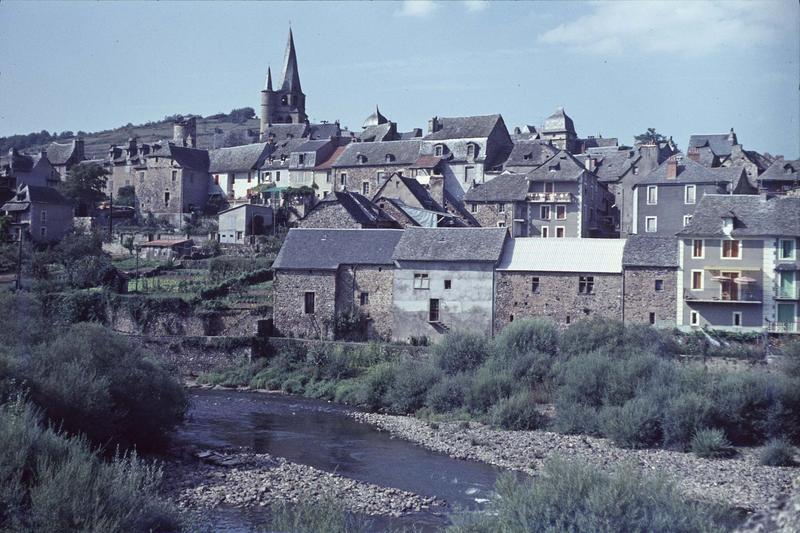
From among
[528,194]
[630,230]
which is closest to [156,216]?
[528,194]

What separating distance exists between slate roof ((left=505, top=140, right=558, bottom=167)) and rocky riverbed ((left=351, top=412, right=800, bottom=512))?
26290 mm

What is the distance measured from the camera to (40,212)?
49719mm

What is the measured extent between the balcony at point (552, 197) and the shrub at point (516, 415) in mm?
19432

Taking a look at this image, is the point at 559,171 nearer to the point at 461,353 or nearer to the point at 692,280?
the point at 692,280

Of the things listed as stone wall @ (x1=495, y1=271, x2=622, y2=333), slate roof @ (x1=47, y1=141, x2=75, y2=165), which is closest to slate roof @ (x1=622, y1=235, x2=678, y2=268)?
stone wall @ (x1=495, y1=271, x2=622, y2=333)

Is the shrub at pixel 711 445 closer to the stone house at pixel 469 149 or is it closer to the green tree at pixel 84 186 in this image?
the stone house at pixel 469 149

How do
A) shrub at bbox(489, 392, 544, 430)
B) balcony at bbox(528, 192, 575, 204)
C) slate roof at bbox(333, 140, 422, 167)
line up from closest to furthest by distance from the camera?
shrub at bbox(489, 392, 544, 430) → balcony at bbox(528, 192, 575, 204) → slate roof at bbox(333, 140, 422, 167)

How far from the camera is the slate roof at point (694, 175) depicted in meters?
40.1

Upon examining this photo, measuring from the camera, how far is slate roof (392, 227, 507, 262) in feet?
112

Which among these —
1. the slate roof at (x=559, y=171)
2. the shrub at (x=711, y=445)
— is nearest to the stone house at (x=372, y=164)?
the slate roof at (x=559, y=171)

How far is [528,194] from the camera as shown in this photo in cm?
4394

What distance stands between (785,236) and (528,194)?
16010mm

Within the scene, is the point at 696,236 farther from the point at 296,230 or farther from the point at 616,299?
the point at 296,230

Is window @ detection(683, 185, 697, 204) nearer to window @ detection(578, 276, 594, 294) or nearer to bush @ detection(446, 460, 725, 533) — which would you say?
window @ detection(578, 276, 594, 294)
